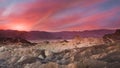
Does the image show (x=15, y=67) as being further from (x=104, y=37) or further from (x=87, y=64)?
(x=104, y=37)

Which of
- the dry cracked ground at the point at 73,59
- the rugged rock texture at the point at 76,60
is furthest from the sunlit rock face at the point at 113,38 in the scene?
the rugged rock texture at the point at 76,60

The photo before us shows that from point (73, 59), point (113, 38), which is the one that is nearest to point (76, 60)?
point (73, 59)

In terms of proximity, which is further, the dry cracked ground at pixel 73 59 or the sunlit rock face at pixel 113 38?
the sunlit rock face at pixel 113 38

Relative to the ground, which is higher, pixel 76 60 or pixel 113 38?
pixel 113 38

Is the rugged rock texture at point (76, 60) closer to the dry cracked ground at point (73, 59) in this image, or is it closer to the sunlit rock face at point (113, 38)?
the dry cracked ground at point (73, 59)

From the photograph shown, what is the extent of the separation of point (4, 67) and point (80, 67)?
136 ft

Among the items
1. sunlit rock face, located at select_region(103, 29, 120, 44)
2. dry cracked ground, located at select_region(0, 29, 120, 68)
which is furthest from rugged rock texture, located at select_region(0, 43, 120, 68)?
sunlit rock face, located at select_region(103, 29, 120, 44)

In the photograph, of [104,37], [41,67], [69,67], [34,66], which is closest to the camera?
[69,67]

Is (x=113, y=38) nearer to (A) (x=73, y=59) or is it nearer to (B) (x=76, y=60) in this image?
(A) (x=73, y=59)

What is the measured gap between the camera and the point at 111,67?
57969 millimetres

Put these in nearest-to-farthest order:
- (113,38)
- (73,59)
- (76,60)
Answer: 1. (76,60)
2. (73,59)
3. (113,38)

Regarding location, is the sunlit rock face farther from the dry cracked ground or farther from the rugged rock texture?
the rugged rock texture

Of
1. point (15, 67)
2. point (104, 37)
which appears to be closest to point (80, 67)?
point (15, 67)

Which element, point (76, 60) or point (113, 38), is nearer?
point (76, 60)
